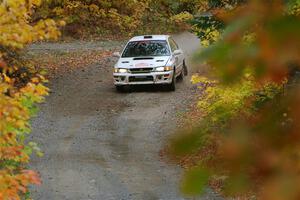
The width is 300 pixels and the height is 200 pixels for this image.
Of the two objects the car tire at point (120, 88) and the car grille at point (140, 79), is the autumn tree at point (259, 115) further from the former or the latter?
the car tire at point (120, 88)

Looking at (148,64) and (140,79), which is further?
(140,79)

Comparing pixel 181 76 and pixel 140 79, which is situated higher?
pixel 140 79

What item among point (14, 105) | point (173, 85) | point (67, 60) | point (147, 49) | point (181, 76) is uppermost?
point (14, 105)

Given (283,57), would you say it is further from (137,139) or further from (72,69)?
(72,69)

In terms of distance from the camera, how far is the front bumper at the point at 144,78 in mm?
17609

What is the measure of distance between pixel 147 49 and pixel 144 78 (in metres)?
1.08

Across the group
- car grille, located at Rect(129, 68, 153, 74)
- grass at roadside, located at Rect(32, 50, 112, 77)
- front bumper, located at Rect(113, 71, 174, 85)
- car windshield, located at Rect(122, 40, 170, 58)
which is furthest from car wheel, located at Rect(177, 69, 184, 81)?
grass at roadside, located at Rect(32, 50, 112, 77)

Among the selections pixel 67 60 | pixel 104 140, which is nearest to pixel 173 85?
pixel 104 140

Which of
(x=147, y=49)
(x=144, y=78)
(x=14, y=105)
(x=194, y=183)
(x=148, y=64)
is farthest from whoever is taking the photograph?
(x=147, y=49)

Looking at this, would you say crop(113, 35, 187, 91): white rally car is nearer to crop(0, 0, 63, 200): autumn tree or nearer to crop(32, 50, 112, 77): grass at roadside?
crop(32, 50, 112, 77): grass at roadside

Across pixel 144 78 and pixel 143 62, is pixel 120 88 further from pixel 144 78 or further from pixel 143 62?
pixel 143 62

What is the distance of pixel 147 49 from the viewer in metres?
18.3

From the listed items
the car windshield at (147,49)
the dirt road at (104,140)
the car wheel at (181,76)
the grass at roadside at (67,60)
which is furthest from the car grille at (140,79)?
the grass at roadside at (67,60)

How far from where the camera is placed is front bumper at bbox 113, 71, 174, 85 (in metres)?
17.6
